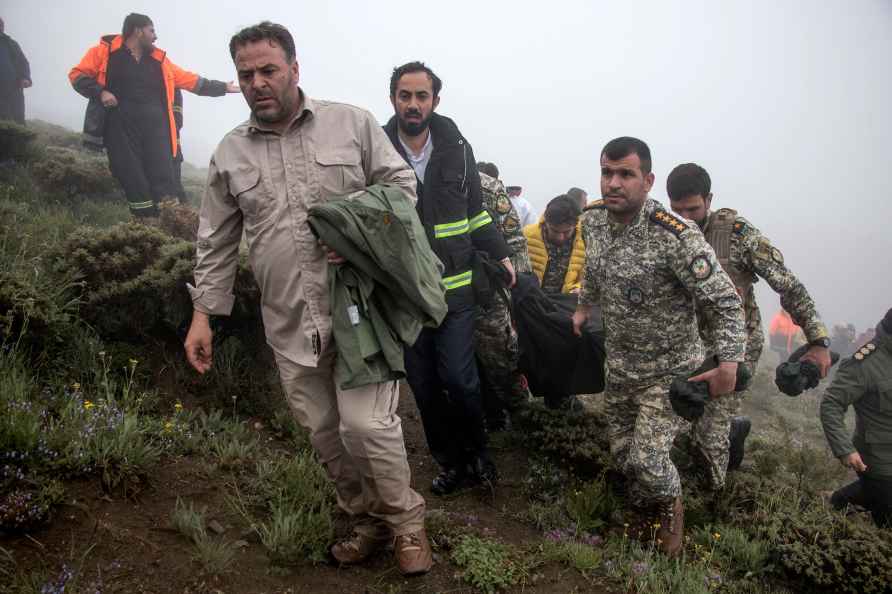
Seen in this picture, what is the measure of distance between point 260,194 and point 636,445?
2678 mm

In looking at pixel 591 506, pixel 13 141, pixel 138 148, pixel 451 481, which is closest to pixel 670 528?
pixel 591 506

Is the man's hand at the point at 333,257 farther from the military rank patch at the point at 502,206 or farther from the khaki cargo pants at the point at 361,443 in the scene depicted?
the military rank patch at the point at 502,206

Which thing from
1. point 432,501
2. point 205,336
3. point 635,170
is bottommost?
point 432,501

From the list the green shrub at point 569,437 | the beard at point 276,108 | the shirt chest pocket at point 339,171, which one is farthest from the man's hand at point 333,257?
the green shrub at point 569,437

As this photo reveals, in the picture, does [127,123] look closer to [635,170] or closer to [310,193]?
[310,193]

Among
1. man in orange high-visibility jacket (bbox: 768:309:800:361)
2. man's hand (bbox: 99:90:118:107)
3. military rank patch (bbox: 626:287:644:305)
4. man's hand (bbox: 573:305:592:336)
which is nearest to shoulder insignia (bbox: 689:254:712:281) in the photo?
military rank patch (bbox: 626:287:644:305)

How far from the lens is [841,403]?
465 centimetres

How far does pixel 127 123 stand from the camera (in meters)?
7.21

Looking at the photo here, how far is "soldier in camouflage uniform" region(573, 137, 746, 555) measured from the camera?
11.2 feet

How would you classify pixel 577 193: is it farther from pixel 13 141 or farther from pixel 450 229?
pixel 13 141

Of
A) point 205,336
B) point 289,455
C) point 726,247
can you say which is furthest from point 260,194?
point 726,247

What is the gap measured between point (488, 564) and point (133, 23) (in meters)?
7.37

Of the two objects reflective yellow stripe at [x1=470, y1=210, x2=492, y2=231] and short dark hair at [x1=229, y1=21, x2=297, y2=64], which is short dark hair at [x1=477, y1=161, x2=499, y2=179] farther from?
short dark hair at [x1=229, y1=21, x2=297, y2=64]

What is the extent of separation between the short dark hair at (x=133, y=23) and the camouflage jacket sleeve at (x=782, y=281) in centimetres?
708
